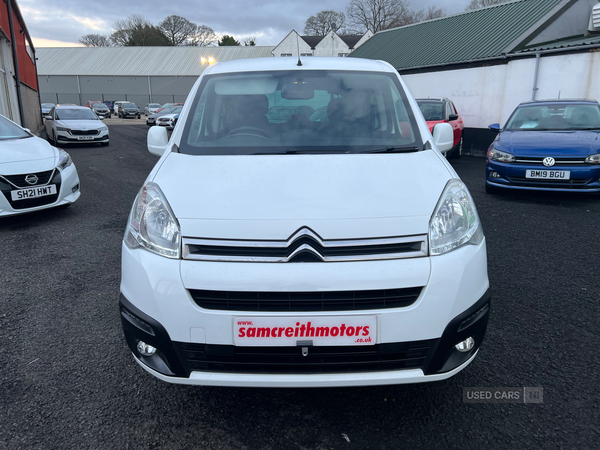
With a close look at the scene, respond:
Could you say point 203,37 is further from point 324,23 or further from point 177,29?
point 324,23

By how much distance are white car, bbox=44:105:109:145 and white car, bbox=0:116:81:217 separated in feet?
32.9

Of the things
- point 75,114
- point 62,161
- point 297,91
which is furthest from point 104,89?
point 297,91

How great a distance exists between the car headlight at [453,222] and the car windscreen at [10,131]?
20.9 feet

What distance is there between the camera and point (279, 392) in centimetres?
247

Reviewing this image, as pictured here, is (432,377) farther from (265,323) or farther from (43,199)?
(43,199)

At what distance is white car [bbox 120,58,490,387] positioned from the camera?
1.92 meters

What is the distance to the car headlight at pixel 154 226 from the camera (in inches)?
82.4

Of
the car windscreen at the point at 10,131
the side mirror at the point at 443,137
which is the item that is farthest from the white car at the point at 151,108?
the side mirror at the point at 443,137

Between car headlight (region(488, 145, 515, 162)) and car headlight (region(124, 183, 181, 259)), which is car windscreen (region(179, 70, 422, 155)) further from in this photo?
car headlight (region(488, 145, 515, 162))

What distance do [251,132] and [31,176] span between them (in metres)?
4.06

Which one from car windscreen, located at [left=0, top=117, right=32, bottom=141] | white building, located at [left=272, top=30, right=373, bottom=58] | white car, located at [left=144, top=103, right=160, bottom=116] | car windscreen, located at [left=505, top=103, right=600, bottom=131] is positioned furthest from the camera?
white building, located at [left=272, top=30, right=373, bottom=58]

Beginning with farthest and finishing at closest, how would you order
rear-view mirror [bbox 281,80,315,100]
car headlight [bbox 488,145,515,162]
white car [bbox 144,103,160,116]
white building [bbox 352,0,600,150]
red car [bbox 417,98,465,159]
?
white car [bbox 144,103,160,116] → white building [bbox 352,0,600,150] → red car [bbox 417,98,465,159] → car headlight [bbox 488,145,515,162] → rear-view mirror [bbox 281,80,315,100]

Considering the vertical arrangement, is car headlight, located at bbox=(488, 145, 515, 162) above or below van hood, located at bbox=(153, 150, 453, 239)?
below

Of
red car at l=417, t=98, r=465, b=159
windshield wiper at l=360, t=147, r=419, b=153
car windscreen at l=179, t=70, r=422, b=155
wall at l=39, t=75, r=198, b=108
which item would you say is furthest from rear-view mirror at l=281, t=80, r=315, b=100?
wall at l=39, t=75, r=198, b=108
